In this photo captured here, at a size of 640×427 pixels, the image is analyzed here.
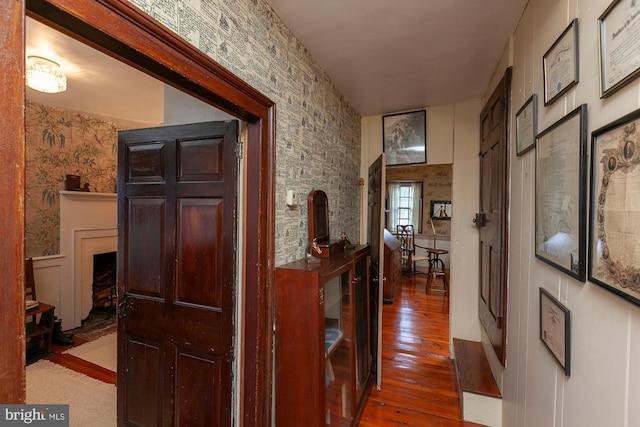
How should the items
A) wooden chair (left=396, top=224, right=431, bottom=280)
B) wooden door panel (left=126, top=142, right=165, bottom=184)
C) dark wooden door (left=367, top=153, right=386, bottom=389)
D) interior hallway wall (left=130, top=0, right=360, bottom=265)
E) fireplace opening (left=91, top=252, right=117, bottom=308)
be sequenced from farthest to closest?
wooden chair (left=396, top=224, right=431, bottom=280) → fireplace opening (left=91, top=252, right=117, bottom=308) → dark wooden door (left=367, top=153, right=386, bottom=389) → wooden door panel (left=126, top=142, right=165, bottom=184) → interior hallway wall (left=130, top=0, right=360, bottom=265)

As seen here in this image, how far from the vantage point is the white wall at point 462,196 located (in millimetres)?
2754

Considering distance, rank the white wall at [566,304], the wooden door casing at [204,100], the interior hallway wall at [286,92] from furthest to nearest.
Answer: the interior hallway wall at [286,92]
the white wall at [566,304]
the wooden door casing at [204,100]

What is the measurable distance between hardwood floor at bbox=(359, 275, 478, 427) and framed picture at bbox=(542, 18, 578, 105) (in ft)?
7.20

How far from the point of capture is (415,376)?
2.58 m

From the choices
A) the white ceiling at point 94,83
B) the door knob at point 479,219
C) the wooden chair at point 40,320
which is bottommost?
the wooden chair at point 40,320

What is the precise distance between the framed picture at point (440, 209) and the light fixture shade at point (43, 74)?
6.71m

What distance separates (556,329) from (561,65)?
101 centimetres

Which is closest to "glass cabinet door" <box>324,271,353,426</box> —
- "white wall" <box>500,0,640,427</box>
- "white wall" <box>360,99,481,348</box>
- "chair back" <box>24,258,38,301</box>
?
"white wall" <box>500,0,640,427</box>

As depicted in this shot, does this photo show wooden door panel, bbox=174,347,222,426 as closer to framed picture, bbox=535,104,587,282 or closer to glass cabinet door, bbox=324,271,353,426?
glass cabinet door, bbox=324,271,353,426

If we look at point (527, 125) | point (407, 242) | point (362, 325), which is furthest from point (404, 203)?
point (527, 125)

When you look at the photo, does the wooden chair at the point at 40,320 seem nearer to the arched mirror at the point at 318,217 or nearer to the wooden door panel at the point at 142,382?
the wooden door panel at the point at 142,382

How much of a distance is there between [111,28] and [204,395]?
172cm

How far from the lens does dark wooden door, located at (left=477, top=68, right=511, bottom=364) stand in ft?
5.91

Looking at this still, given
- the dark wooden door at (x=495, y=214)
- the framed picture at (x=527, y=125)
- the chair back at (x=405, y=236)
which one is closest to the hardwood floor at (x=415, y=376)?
the dark wooden door at (x=495, y=214)
